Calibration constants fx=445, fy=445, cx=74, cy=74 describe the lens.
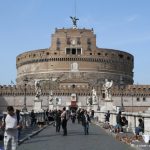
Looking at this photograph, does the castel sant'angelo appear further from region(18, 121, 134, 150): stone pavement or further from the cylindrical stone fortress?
region(18, 121, 134, 150): stone pavement

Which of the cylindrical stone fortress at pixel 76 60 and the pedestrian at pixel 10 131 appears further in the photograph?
the cylindrical stone fortress at pixel 76 60

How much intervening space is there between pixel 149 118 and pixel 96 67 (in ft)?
215

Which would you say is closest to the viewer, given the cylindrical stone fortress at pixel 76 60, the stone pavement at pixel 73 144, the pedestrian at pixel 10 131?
the pedestrian at pixel 10 131

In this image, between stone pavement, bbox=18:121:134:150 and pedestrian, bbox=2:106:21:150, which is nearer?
pedestrian, bbox=2:106:21:150

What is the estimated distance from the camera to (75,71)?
78.1m

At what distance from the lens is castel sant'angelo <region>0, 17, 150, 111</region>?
7244 cm

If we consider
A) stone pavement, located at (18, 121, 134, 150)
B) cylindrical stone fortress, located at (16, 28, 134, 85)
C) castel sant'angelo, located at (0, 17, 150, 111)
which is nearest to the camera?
stone pavement, located at (18, 121, 134, 150)

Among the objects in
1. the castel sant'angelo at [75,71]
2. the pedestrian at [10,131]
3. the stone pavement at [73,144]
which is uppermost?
the castel sant'angelo at [75,71]

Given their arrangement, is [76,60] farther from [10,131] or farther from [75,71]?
[10,131]

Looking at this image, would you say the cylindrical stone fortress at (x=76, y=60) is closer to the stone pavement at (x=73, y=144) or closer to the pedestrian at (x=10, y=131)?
the stone pavement at (x=73, y=144)

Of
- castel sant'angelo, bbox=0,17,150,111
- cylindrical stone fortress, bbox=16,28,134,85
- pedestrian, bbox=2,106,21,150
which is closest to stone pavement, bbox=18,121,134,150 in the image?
pedestrian, bbox=2,106,21,150

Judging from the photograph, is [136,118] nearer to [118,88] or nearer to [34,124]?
[34,124]

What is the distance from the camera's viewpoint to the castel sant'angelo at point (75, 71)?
7244 cm

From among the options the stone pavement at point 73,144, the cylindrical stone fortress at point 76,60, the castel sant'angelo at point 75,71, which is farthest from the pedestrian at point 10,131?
the cylindrical stone fortress at point 76,60
